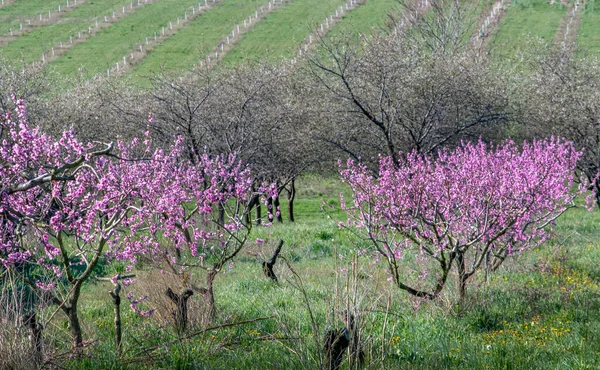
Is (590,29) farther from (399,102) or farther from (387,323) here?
(387,323)

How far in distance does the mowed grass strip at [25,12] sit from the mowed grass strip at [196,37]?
58.1 feet

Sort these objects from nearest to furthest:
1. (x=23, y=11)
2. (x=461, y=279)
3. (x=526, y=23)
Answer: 1. (x=461, y=279)
2. (x=526, y=23)
3. (x=23, y=11)

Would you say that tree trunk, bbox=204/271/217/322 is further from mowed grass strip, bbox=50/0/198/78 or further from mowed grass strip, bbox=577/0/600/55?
mowed grass strip, bbox=577/0/600/55

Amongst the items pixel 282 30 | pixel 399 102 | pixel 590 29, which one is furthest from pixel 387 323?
pixel 590 29

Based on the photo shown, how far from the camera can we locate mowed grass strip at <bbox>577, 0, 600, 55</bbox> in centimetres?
6053

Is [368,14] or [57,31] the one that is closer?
[57,31]

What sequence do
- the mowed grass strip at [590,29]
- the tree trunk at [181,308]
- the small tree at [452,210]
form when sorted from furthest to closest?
the mowed grass strip at [590,29]
the small tree at [452,210]
the tree trunk at [181,308]

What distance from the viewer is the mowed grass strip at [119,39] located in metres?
63.0

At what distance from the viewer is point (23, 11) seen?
82.2 meters

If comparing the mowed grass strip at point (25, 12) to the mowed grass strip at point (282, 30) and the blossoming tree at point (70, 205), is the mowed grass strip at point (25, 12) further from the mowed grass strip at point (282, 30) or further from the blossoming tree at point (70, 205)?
the blossoming tree at point (70, 205)

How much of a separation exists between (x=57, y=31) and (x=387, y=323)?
73.7 meters

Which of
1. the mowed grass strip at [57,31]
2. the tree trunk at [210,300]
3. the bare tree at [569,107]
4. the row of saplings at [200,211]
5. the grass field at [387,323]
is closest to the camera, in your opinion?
the grass field at [387,323]

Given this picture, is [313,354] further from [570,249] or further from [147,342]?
[570,249]

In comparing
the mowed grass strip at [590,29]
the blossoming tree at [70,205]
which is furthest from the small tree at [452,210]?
the mowed grass strip at [590,29]
